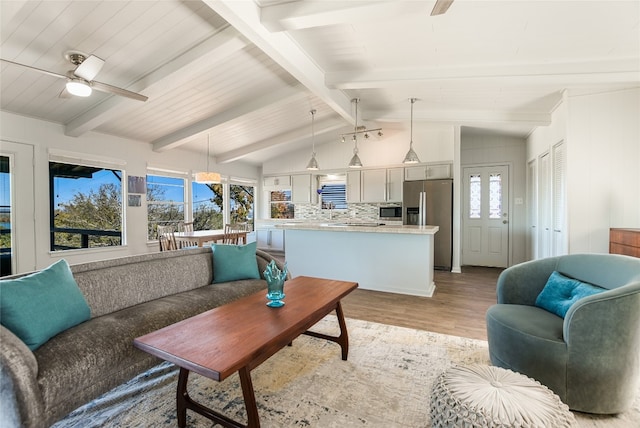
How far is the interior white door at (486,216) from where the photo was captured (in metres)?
5.86

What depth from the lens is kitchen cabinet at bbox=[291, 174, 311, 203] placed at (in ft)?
24.4

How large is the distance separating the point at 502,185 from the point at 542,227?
4.59 ft

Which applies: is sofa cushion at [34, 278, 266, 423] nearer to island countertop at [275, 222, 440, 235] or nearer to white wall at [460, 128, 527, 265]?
island countertop at [275, 222, 440, 235]

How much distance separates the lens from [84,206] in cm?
451

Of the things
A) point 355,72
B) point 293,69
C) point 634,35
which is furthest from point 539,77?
point 293,69

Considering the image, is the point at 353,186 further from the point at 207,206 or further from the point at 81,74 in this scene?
the point at 81,74

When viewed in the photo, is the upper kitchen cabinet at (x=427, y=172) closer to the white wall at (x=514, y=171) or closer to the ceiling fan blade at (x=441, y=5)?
the white wall at (x=514, y=171)

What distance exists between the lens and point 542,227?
4.68m

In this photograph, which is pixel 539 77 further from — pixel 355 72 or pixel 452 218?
pixel 452 218

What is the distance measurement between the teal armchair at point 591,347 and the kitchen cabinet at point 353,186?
5086 millimetres

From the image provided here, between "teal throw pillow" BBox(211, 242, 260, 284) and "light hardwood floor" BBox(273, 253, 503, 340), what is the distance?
1.16 metres

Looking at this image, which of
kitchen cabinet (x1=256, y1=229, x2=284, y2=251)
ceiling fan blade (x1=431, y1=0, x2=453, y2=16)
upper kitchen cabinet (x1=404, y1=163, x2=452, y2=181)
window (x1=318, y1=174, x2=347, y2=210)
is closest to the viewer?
ceiling fan blade (x1=431, y1=0, x2=453, y2=16)

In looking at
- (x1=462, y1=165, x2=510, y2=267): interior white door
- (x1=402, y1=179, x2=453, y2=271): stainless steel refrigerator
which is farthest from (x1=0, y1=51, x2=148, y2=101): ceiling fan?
(x1=462, y1=165, x2=510, y2=267): interior white door

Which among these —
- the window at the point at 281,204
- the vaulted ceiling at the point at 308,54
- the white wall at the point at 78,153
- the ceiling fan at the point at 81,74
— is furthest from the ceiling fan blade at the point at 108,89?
the window at the point at 281,204
